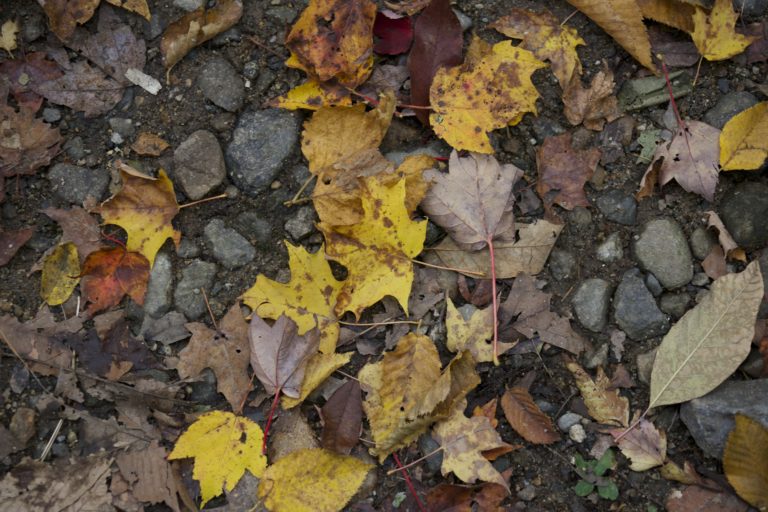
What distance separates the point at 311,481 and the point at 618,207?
60.7 inches

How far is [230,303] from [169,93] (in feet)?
2.96

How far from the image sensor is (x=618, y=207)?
2744 mm

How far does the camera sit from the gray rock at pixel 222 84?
285 centimetres

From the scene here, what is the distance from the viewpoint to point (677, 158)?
8.95 ft

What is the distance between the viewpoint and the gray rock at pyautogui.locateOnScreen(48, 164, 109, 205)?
9.19 ft

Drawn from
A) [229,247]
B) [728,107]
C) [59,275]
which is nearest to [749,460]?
[728,107]

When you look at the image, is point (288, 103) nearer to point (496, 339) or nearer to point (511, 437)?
point (496, 339)

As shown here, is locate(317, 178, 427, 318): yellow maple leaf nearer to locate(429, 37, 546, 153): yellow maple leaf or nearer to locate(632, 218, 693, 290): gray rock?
locate(429, 37, 546, 153): yellow maple leaf

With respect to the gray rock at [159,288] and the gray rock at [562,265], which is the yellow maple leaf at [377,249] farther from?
the gray rock at [159,288]

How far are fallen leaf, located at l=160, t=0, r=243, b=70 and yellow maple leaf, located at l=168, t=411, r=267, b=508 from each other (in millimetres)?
1440

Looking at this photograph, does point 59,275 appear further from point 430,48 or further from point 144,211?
point 430,48

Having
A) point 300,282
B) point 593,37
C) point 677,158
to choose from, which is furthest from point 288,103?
point 677,158

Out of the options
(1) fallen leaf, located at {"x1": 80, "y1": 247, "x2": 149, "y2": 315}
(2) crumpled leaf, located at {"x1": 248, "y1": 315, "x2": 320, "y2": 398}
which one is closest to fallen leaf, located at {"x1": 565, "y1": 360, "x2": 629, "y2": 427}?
(2) crumpled leaf, located at {"x1": 248, "y1": 315, "x2": 320, "y2": 398}

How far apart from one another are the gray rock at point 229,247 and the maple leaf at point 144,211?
13 cm
